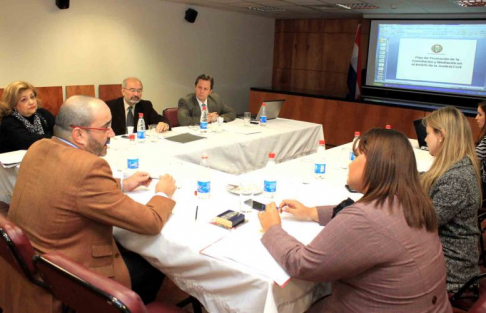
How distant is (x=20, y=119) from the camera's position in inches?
135

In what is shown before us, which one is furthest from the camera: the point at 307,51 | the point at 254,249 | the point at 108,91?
the point at 307,51

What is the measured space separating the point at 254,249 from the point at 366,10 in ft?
21.4

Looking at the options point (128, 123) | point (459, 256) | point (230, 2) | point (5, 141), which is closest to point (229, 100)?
point (230, 2)

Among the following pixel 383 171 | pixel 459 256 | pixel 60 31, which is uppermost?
pixel 60 31

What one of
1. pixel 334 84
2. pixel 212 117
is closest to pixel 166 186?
pixel 212 117

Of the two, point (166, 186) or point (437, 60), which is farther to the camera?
point (437, 60)

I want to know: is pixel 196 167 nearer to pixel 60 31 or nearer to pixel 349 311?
pixel 349 311

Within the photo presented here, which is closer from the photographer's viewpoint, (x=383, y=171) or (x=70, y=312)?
(x=383, y=171)

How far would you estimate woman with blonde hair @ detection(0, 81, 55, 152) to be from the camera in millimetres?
3262

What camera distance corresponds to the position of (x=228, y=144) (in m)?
3.76

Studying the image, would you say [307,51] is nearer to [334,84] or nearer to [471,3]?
[334,84]

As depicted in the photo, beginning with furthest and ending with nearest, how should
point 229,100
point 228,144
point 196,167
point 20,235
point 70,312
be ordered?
point 229,100 → point 228,144 → point 196,167 → point 70,312 → point 20,235

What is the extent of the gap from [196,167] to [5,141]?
Result: 168 cm

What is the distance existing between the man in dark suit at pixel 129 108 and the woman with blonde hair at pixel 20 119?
2.44 ft
